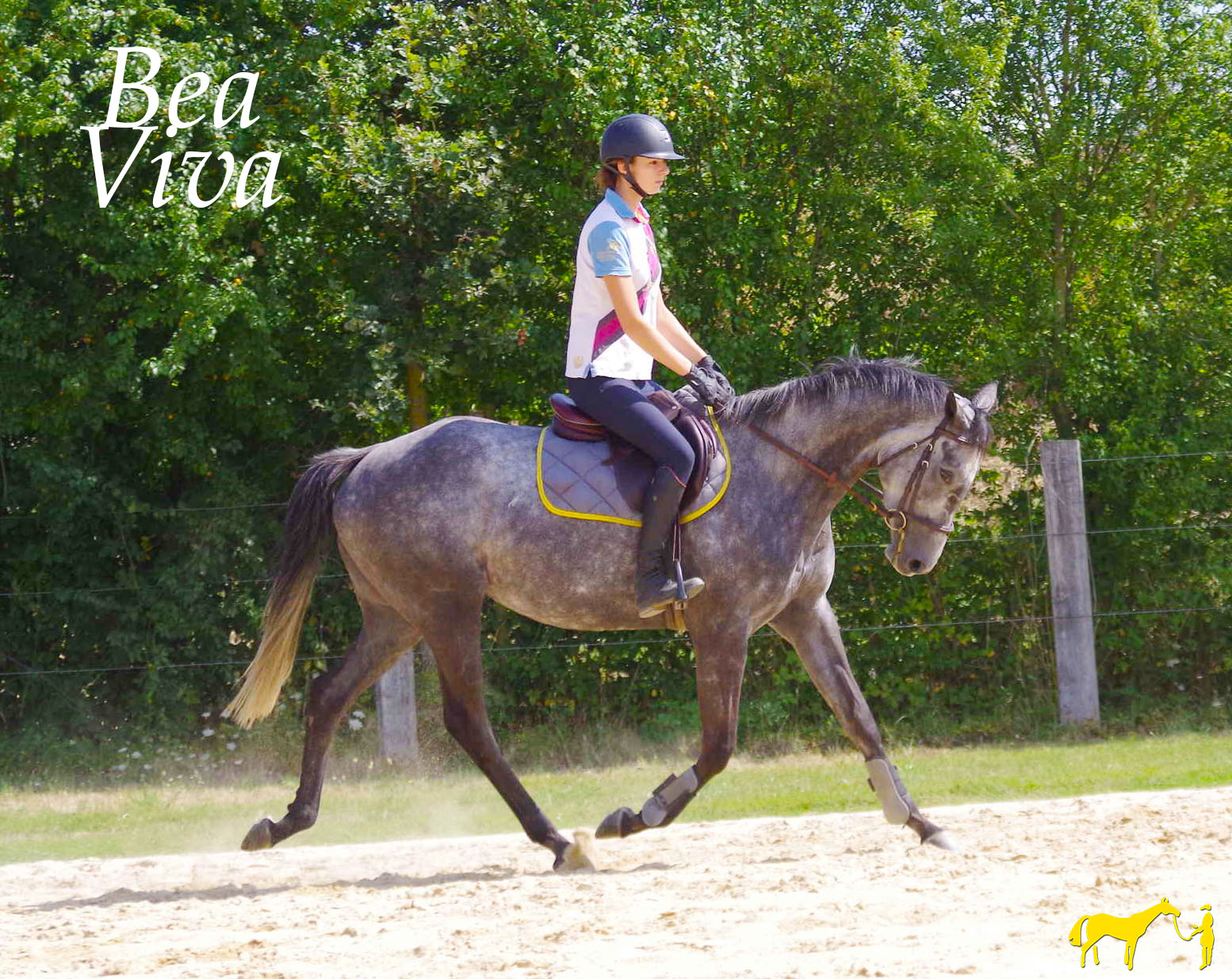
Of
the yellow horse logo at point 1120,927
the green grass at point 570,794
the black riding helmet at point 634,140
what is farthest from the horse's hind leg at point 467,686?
the yellow horse logo at point 1120,927

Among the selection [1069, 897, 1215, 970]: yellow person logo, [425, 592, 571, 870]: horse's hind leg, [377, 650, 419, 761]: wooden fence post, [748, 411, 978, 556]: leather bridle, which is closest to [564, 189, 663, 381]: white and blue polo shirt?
[748, 411, 978, 556]: leather bridle

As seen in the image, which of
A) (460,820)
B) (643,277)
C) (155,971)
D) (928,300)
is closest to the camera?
(155,971)

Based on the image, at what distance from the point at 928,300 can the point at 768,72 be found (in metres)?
2.29

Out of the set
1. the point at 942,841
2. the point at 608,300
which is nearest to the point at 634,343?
the point at 608,300

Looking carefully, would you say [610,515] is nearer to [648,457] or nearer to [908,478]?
[648,457]

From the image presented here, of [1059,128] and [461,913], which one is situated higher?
[1059,128]

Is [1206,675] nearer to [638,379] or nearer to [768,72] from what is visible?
[768,72]

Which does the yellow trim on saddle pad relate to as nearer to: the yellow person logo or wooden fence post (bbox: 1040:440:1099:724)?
the yellow person logo

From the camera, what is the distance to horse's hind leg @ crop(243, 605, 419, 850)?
6.25 m

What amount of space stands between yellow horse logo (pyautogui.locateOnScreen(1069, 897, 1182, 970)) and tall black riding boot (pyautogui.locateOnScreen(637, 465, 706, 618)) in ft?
7.01

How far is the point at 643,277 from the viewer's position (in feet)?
19.6

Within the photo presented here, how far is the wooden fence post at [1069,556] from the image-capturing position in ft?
35.4

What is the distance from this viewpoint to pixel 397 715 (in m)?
10.5

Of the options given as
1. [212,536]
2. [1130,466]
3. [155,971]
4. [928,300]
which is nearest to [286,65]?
[212,536]
